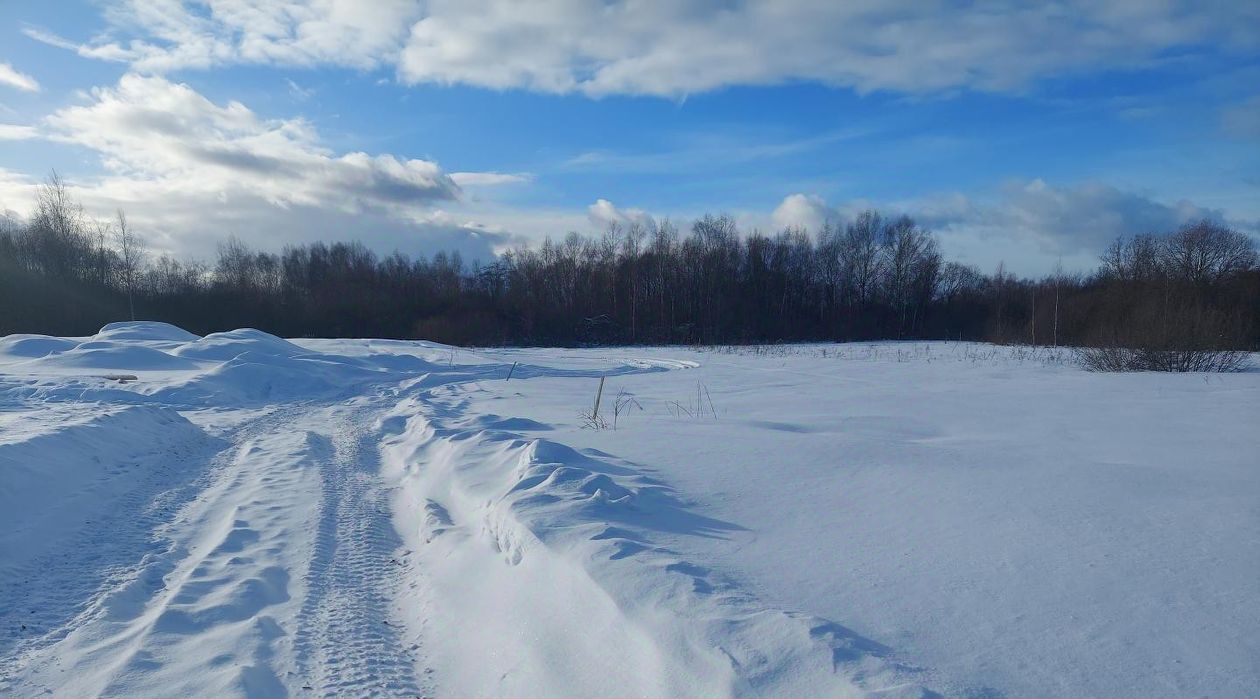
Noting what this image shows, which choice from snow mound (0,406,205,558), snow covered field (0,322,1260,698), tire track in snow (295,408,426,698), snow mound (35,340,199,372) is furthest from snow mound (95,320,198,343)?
tire track in snow (295,408,426,698)

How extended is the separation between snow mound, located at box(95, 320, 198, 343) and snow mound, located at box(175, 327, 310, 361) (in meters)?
2.91

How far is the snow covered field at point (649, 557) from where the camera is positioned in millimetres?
3107

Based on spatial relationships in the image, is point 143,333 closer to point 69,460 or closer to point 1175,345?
point 69,460

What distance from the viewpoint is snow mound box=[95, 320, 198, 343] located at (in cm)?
2397

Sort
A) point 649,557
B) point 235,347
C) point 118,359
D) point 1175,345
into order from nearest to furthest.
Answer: point 649,557 → point 1175,345 → point 118,359 → point 235,347

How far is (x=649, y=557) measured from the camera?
4234 millimetres

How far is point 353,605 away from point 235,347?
20208mm

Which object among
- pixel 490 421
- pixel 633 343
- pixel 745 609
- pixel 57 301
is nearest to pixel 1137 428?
pixel 745 609

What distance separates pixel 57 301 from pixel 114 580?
51.1m

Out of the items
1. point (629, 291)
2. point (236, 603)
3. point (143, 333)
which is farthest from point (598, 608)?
point (629, 291)

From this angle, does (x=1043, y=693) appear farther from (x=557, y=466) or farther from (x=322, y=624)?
(x=557, y=466)

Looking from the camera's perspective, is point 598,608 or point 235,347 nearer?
point 598,608

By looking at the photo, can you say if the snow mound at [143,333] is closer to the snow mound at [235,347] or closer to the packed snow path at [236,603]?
the snow mound at [235,347]

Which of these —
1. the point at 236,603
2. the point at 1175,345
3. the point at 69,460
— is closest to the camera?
the point at 236,603
